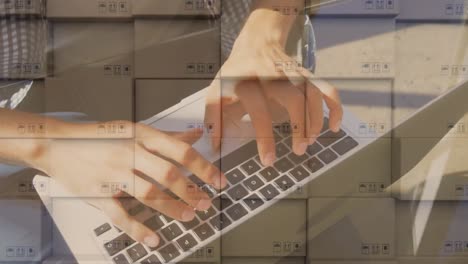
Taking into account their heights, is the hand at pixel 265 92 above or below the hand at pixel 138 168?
above

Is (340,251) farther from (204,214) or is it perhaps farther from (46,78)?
(46,78)

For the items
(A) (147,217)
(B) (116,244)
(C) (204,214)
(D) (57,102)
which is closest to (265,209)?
(C) (204,214)

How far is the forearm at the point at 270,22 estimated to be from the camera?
144 cm

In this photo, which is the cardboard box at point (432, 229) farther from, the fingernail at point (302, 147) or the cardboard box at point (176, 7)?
the cardboard box at point (176, 7)

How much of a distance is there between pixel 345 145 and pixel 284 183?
21 centimetres

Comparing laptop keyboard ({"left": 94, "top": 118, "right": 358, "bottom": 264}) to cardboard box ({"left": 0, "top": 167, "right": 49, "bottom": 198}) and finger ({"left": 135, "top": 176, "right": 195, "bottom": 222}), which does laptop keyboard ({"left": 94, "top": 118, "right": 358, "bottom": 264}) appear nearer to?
finger ({"left": 135, "top": 176, "right": 195, "bottom": 222})

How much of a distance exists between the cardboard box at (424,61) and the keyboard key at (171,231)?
0.73 meters

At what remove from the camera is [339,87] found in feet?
4.78

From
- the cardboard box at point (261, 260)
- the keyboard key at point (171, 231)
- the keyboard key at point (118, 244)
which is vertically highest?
the keyboard key at point (171, 231)

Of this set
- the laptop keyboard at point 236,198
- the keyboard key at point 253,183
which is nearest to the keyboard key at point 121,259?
the laptop keyboard at point 236,198

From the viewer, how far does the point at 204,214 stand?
4.77 feet

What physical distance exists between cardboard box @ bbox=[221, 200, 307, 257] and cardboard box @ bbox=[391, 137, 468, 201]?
305 mm

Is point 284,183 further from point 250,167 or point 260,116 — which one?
point 260,116

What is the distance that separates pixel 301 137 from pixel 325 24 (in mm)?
343
